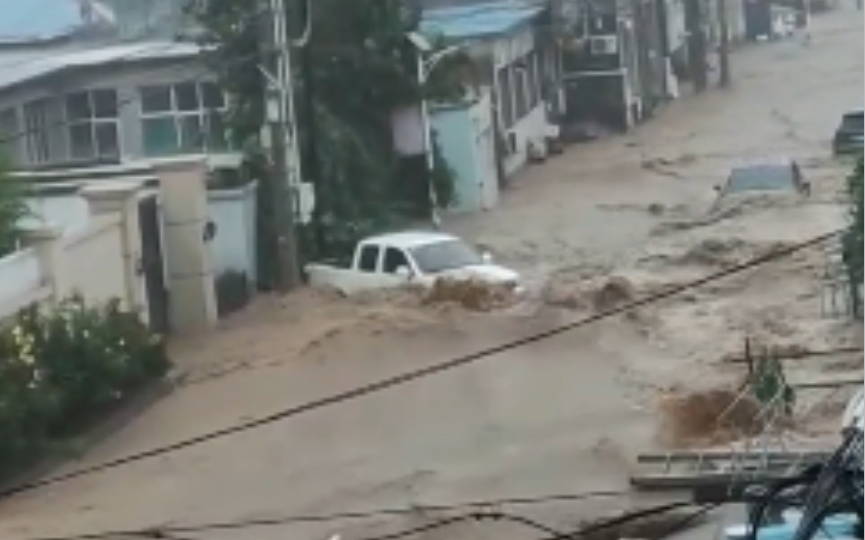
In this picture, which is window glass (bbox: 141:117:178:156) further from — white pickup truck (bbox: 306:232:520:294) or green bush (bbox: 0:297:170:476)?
green bush (bbox: 0:297:170:476)

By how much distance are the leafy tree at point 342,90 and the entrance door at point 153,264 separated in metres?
3.73

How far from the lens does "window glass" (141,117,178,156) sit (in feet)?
108

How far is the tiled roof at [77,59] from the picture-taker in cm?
3262

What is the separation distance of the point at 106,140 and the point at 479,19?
31.9ft

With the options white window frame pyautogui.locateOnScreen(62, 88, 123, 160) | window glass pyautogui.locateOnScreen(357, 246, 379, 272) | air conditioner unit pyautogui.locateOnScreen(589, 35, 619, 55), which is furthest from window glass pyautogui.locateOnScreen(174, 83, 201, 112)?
air conditioner unit pyautogui.locateOnScreen(589, 35, 619, 55)

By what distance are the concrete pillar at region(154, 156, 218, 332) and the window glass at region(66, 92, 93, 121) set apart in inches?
415

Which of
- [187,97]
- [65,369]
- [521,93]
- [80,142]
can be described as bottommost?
[65,369]

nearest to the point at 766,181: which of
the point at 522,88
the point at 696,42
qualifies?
the point at 522,88

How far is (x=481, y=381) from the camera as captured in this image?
20.4 metres

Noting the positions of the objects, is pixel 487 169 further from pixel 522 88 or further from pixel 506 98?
pixel 522 88

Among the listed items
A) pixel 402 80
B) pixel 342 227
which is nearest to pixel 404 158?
pixel 402 80

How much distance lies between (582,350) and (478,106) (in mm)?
12431

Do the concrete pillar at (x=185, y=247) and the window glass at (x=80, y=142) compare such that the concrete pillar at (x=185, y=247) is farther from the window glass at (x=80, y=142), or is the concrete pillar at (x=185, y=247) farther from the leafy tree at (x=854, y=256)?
the window glass at (x=80, y=142)

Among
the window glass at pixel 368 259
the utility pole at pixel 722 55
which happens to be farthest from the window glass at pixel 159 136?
the utility pole at pixel 722 55
